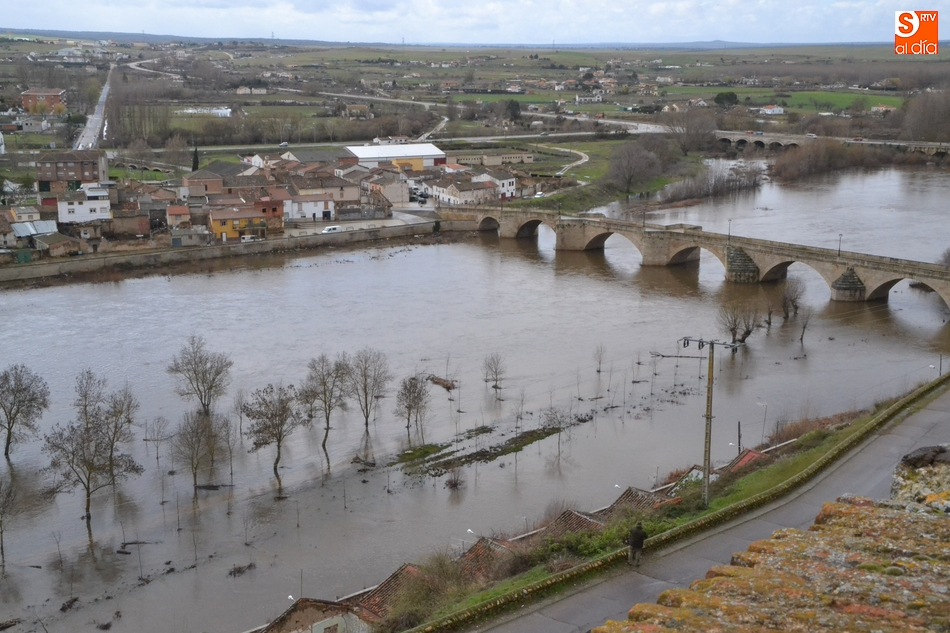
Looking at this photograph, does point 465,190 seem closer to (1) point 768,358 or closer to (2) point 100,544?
(1) point 768,358

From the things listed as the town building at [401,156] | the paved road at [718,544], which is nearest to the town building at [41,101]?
the town building at [401,156]

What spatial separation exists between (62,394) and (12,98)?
42231mm

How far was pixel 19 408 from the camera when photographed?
11.5m

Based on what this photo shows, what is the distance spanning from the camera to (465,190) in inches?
1197

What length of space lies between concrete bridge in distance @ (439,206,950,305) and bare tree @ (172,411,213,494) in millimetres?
12674

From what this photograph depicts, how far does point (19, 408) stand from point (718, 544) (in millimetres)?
8410

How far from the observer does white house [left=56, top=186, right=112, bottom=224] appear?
78.7ft

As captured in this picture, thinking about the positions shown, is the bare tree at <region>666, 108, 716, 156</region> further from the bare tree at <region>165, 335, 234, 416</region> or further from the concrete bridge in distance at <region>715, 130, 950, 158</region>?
the bare tree at <region>165, 335, 234, 416</region>

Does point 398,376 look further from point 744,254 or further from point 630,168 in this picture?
point 630,168

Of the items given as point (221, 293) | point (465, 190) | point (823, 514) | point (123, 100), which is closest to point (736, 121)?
point (465, 190)

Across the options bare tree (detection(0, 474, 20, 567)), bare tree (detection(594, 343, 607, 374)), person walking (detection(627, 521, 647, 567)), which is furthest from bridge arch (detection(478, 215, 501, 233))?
person walking (detection(627, 521, 647, 567))

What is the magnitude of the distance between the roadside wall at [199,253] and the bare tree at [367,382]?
34.2 ft

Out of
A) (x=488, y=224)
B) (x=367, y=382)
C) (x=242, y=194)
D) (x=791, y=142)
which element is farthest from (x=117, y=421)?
(x=791, y=142)

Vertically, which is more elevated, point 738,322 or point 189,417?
point 738,322
